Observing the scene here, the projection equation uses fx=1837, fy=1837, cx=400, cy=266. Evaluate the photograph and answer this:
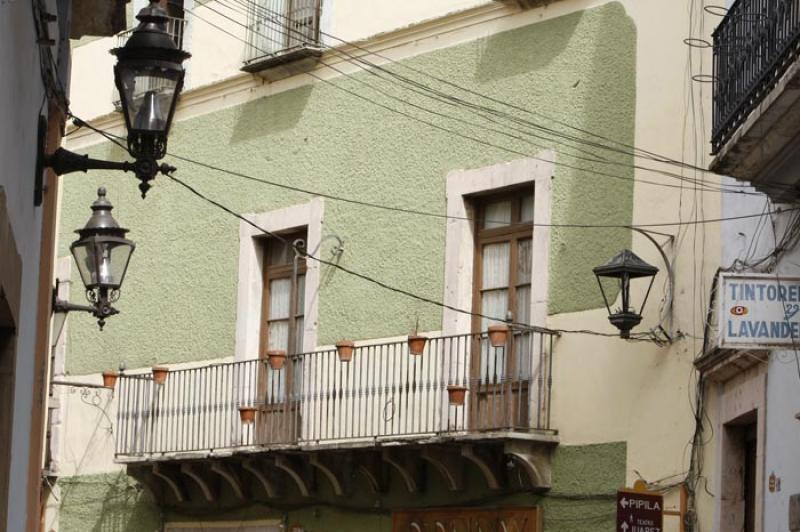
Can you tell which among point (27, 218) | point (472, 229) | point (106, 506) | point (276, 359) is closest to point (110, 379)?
point (106, 506)

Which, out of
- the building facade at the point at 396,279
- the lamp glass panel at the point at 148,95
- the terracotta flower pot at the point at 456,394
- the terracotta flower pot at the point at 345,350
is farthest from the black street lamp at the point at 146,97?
the terracotta flower pot at the point at 345,350

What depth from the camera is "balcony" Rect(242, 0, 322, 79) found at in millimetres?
18219

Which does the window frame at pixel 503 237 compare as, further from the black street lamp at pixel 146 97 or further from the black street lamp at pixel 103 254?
the black street lamp at pixel 146 97

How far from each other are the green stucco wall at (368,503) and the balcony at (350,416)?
0.59ft

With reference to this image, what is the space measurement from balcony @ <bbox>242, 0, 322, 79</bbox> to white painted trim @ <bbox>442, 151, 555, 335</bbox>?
247cm

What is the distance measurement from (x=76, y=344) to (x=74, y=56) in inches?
138

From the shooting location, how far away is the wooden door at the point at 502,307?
1551 cm

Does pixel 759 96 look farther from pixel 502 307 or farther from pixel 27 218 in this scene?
pixel 502 307

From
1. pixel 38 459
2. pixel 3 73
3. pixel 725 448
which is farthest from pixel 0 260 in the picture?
pixel 725 448

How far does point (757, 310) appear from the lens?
1055 cm

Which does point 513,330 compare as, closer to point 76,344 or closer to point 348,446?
point 348,446

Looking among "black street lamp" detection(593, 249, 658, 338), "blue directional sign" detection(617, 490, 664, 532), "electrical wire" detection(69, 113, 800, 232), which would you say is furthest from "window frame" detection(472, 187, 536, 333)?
"blue directional sign" detection(617, 490, 664, 532)

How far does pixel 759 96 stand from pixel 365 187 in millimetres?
7064

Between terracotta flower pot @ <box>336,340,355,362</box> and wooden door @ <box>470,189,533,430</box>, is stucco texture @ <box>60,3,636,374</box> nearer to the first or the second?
wooden door @ <box>470,189,533,430</box>
